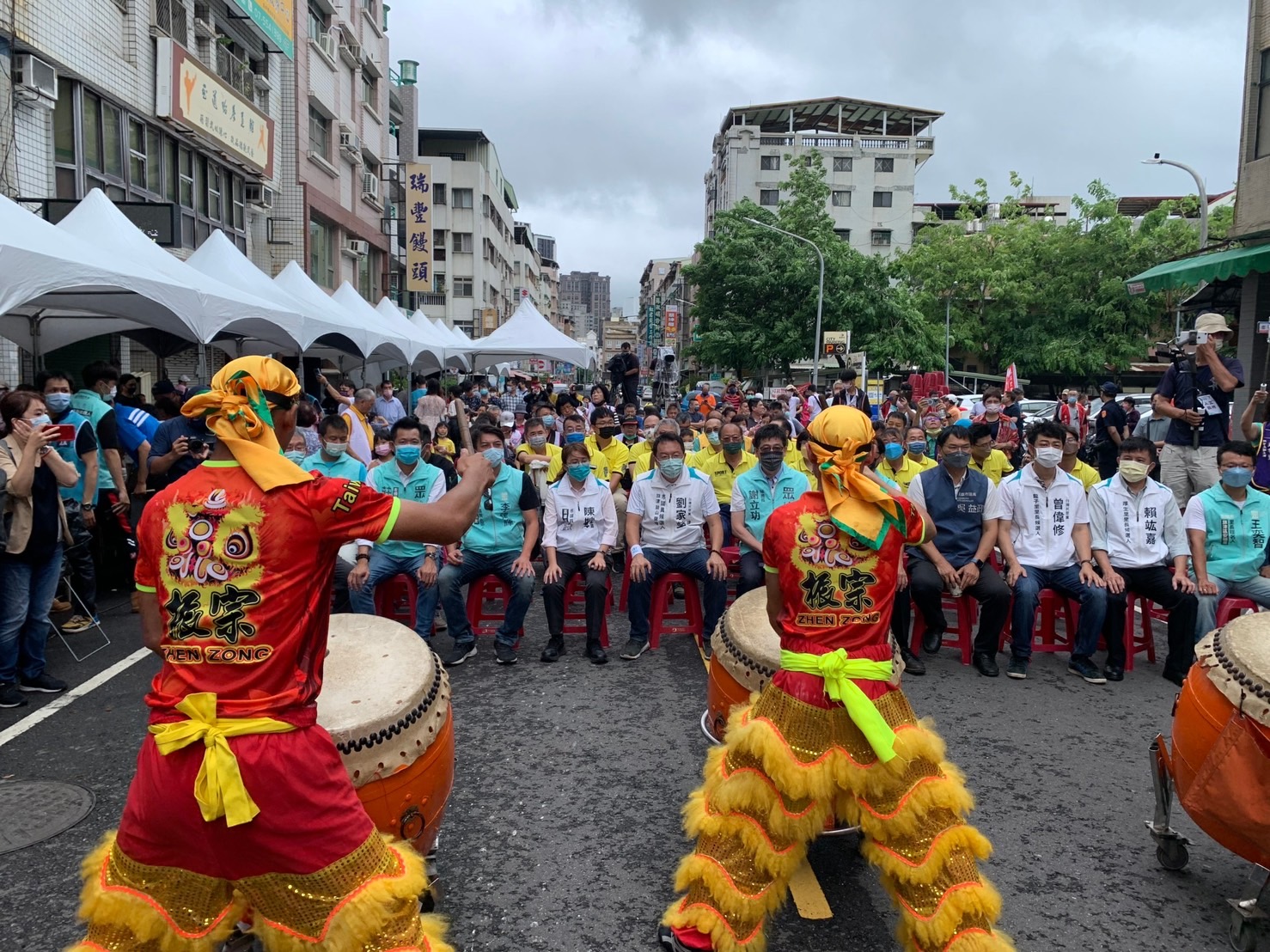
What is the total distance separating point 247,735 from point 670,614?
544 cm

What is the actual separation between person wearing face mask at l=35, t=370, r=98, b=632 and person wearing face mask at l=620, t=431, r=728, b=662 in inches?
162

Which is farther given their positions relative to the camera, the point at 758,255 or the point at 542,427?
the point at 758,255

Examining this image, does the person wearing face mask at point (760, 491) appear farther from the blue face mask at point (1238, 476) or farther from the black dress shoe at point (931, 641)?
the blue face mask at point (1238, 476)

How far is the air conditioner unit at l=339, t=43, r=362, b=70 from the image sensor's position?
2777 cm

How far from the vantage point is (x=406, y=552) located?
6.95 meters

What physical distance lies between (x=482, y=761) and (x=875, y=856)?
8.29 feet

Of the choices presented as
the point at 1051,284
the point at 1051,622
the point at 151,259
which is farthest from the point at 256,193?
the point at 1051,284

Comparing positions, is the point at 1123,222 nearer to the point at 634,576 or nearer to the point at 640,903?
the point at 634,576

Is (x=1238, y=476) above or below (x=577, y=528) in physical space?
above

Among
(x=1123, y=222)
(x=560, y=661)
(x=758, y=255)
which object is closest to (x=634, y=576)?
(x=560, y=661)

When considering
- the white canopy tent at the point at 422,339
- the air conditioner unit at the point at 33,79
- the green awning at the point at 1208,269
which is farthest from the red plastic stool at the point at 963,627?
the white canopy tent at the point at 422,339

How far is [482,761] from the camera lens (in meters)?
5.06

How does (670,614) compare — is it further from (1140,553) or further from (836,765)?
(836,765)

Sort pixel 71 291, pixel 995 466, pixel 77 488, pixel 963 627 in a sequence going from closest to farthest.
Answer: pixel 963 627
pixel 77 488
pixel 995 466
pixel 71 291
